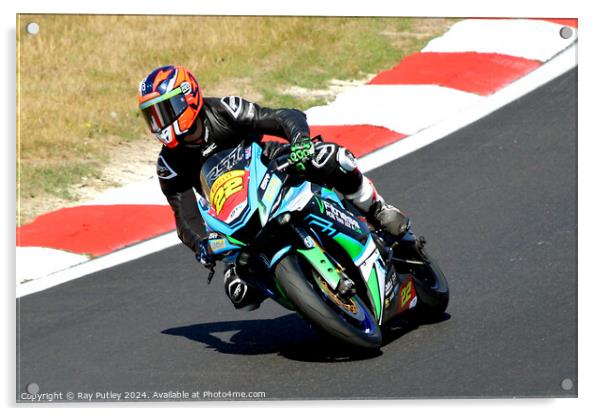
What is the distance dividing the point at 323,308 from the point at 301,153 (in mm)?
858

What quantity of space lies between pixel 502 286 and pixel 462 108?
2.49m

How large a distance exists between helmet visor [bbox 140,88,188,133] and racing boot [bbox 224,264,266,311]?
913 millimetres

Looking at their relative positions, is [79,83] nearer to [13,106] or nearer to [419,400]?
[13,106]

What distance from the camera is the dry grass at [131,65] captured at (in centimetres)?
905

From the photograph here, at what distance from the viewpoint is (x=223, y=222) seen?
7801mm

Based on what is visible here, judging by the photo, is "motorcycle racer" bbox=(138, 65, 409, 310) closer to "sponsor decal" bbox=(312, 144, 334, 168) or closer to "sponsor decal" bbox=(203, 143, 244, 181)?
"sponsor decal" bbox=(312, 144, 334, 168)

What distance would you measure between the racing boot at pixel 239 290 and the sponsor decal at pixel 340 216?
23.7 inches

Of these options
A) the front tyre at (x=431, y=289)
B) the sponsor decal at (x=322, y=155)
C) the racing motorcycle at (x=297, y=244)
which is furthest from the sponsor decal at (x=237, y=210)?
the front tyre at (x=431, y=289)

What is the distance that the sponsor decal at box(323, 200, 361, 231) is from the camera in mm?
8117

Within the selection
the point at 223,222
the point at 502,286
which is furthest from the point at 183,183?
the point at 502,286

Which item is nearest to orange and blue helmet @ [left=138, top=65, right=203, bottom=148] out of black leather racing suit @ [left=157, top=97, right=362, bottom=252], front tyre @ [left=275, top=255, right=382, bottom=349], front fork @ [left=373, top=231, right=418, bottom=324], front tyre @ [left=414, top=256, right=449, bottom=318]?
black leather racing suit @ [left=157, top=97, right=362, bottom=252]

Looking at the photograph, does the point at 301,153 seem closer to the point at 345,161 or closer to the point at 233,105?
the point at 345,161

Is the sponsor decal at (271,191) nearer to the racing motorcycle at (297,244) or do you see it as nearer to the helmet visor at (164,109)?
the racing motorcycle at (297,244)
